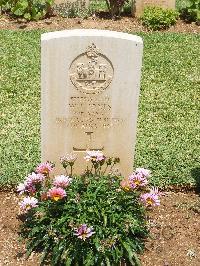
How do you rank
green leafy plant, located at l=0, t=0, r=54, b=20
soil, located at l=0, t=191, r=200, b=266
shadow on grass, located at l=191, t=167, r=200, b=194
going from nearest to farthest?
soil, located at l=0, t=191, r=200, b=266 < shadow on grass, located at l=191, t=167, r=200, b=194 < green leafy plant, located at l=0, t=0, r=54, b=20

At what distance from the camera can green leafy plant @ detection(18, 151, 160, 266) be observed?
178 inches

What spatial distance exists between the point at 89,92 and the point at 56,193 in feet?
3.47

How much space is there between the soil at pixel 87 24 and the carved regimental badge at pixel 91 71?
6.61m

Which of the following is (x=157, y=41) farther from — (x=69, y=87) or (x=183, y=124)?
(x=69, y=87)

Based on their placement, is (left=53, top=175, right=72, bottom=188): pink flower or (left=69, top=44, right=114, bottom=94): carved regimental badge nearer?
(left=53, top=175, right=72, bottom=188): pink flower

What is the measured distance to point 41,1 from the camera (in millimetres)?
11984

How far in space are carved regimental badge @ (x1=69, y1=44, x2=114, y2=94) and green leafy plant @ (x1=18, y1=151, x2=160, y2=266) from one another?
2.02 feet

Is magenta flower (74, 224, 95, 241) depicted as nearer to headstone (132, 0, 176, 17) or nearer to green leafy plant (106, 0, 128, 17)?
green leafy plant (106, 0, 128, 17)

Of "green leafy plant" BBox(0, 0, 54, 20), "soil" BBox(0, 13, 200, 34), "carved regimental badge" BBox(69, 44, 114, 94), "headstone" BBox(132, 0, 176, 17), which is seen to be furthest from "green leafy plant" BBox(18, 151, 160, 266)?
"headstone" BBox(132, 0, 176, 17)

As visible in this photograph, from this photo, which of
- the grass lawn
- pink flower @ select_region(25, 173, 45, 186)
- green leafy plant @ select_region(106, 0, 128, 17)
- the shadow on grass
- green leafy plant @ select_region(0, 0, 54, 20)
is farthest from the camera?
green leafy plant @ select_region(106, 0, 128, 17)

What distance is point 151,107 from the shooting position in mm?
7926

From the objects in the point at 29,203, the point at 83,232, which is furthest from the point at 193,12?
the point at 83,232

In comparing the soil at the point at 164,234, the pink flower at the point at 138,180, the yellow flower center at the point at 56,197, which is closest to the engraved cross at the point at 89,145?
the pink flower at the point at 138,180

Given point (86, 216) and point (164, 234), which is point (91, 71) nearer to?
point (86, 216)
